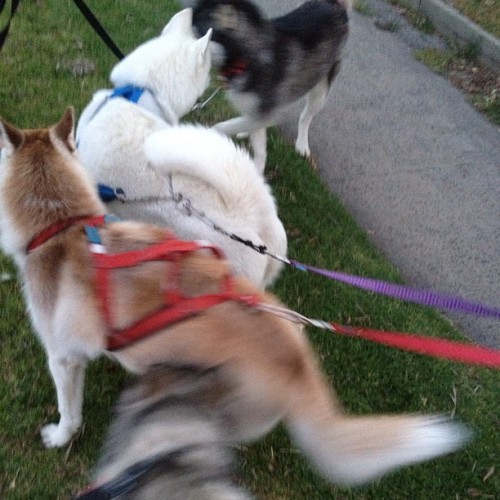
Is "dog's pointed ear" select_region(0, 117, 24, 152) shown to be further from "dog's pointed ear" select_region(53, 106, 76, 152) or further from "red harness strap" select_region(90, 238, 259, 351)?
"red harness strap" select_region(90, 238, 259, 351)

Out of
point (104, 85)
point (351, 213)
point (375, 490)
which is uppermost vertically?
point (104, 85)

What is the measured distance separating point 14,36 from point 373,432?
5.25 meters

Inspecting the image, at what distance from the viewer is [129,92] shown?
3199 mm

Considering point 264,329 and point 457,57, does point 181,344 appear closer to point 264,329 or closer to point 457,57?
point 264,329

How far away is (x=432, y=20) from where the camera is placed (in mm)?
7949

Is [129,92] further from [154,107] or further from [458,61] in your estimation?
[458,61]

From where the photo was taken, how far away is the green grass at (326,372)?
260 centimetres

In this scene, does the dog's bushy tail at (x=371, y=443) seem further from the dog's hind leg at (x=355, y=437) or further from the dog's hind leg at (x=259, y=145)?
the dog's hind leg at (x=259, y=145)

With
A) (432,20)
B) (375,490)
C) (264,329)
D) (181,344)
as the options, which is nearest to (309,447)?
(264,329)

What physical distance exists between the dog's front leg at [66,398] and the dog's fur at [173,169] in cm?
80

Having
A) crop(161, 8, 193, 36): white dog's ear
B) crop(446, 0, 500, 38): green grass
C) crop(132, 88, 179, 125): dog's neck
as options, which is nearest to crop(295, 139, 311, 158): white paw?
crop(161, 8, 193, 36): white dog's ear

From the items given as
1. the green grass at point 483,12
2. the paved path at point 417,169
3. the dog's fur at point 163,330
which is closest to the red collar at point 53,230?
the dog's fur at point 163,330

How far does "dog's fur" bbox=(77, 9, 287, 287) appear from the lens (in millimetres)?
2445

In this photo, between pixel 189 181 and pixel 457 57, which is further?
pixel 457 57
